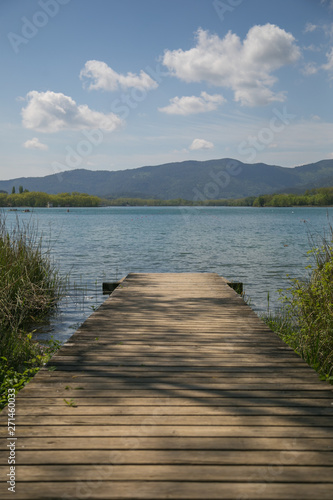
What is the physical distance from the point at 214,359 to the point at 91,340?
1238 millimetres

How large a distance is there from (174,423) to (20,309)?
14.2 feet

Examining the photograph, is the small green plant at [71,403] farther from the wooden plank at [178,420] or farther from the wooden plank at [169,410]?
the wooden plank at [178,420]

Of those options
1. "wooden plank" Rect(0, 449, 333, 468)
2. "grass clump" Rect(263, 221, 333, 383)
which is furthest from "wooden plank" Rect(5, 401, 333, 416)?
"grass clump" Rect(263, 221, 333, 383)

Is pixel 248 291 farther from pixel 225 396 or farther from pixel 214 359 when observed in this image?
pixel 225 396

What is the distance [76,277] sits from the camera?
12.1 meters

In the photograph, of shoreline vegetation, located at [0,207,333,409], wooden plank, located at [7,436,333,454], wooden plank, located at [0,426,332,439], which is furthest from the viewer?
shoreline vegetation, located at [0,207,333,409]

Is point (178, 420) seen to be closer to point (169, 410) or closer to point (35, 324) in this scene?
point (169, 410)

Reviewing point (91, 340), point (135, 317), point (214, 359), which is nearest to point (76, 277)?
point (135, 317)

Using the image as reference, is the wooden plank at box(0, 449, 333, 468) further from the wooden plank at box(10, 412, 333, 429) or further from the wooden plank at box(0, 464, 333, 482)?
the wooden plank at box(10, 412, 333, 429)

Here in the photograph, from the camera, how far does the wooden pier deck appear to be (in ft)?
5.57

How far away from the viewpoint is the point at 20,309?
5.89 metres

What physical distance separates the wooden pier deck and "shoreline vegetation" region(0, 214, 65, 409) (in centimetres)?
83

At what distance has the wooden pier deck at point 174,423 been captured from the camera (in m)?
1.70

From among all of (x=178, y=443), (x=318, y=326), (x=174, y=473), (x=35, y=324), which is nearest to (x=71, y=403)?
(x=178, y=443)
